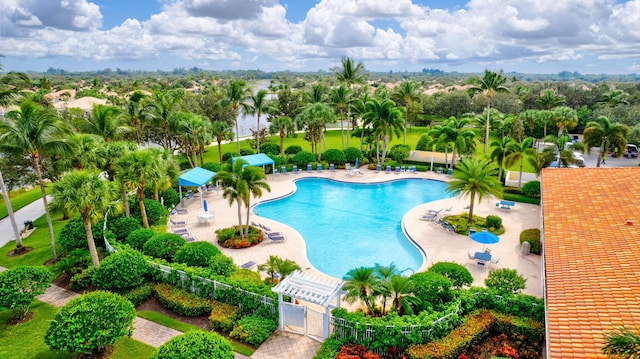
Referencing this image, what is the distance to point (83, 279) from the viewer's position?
1794cm

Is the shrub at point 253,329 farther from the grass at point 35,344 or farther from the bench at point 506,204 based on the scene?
the bench at point 506,204

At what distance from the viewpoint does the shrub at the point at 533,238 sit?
21216 mm

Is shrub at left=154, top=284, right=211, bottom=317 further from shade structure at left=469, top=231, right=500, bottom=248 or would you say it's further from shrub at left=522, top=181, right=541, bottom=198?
shrub at left=522, top=181, right=541, bottom=198

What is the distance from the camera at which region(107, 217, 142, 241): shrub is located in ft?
70.1

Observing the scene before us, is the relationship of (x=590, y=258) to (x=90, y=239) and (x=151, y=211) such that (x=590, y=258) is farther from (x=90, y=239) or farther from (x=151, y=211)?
(x=151, y=211)

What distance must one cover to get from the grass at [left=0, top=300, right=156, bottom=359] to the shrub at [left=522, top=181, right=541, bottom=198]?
27.0 meters

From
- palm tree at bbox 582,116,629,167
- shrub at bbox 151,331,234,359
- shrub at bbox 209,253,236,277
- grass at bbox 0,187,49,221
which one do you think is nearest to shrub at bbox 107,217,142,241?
shrub at bbox 209,253,236,277

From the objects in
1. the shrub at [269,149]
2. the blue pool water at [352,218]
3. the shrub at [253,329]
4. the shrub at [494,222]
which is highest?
the shrub at [269,149]

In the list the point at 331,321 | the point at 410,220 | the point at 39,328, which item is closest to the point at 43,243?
the point at 39,328

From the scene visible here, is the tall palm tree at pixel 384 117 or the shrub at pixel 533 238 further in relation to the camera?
the tall palm tree at pixel 384 117

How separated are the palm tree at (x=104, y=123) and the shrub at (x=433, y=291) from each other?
20906mm

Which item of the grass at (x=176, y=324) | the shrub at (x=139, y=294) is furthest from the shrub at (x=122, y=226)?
the grass at (x=176, y=324)

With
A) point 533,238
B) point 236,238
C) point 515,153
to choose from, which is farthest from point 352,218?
point 515,153

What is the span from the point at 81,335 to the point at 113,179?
1224 centimetres
